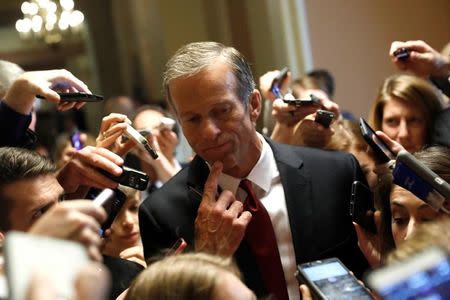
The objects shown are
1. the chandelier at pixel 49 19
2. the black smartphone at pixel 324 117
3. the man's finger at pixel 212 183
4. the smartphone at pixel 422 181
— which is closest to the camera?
the smartphone at pixel 422 181

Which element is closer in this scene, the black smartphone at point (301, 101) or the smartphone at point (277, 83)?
the black smartphone at point (301, 101)

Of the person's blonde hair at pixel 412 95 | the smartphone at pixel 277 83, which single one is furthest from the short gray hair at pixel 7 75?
the person's blonde hair at pixel 412 95

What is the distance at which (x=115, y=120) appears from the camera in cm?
204

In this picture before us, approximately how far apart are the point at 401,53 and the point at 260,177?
651 millimetres

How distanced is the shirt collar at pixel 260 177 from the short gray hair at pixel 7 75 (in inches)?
29.6

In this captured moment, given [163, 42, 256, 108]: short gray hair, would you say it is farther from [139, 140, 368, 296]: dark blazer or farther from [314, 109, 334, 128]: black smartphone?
[314, 109, 334, 128]: black smartphone

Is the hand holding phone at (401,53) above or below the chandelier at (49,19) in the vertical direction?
above

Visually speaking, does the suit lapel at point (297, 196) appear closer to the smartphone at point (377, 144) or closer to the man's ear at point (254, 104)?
the man's ear at point (254, 104)

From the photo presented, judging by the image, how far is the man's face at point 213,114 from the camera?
6.18 feet

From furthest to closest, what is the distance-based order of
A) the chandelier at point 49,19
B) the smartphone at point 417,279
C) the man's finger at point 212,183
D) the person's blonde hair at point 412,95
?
the chandelier at point 49,19 < the person's blonde hair at point 412,95 < the man's finger at point 212,183 < the smartphone at point 417,279

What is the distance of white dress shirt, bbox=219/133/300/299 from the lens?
6.26 feet

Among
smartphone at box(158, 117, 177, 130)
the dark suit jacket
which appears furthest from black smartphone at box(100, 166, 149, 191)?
smartphone at box(158, 117, 177, 130)

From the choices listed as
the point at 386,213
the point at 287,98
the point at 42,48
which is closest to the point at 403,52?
the point at 287,98

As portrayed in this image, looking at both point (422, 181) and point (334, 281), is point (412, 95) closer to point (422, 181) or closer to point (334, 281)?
point (422, 181)
